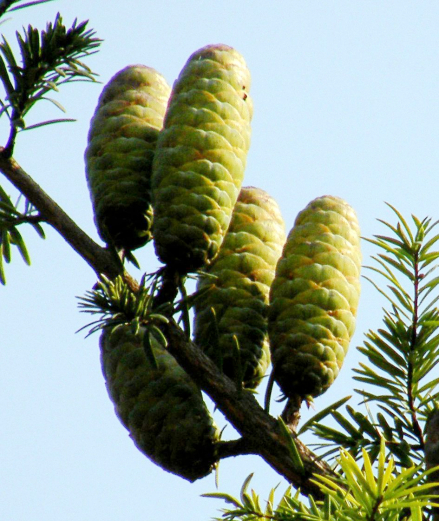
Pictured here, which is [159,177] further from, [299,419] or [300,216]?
[299,419]

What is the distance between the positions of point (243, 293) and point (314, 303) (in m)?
0.14

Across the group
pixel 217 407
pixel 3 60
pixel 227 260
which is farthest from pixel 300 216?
pixel 3 60

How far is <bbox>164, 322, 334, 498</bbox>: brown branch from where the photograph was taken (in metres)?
1.17

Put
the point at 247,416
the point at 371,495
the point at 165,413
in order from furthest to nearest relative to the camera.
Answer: the point at 165,413, the point at 247,416, the point at 371,495

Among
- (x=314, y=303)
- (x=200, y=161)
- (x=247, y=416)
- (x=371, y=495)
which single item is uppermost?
(x=200, y=161)

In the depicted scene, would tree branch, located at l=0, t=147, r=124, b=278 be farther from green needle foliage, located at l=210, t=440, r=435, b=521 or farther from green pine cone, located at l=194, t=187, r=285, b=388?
green needle foliage, located at l=210, t=440, r=435, b=521

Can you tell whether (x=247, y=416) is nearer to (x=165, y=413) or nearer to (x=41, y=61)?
(x=165, y=413)

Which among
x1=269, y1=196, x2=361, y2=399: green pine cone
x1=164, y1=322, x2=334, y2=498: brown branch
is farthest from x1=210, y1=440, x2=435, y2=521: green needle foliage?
x1=269, y1=196, x2=361, y2=399: green pine cone

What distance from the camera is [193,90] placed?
1331 mm

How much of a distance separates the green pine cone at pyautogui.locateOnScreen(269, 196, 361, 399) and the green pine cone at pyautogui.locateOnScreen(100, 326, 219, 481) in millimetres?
150

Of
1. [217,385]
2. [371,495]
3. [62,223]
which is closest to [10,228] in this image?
[62,223]

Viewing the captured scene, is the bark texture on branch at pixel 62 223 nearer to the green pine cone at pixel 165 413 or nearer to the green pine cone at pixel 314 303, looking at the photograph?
the green pine cone at pixel 165 413

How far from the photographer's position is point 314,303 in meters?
1.33

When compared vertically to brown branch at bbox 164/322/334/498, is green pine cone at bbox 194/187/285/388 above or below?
above
